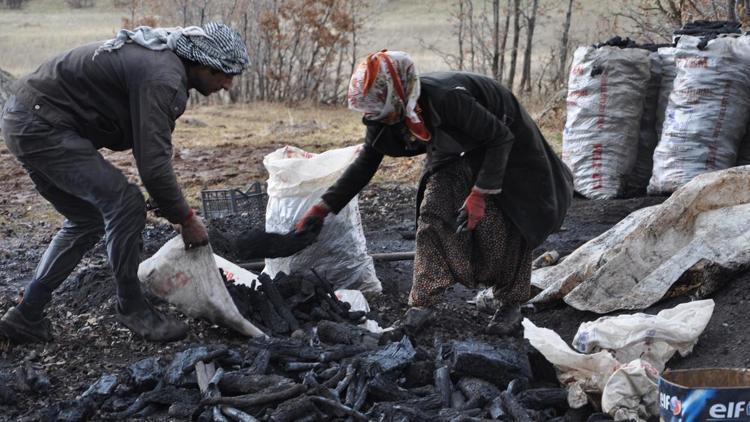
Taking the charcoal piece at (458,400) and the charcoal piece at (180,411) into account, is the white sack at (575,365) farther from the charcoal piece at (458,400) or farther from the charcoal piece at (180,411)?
the charcoal piece at (180,411)

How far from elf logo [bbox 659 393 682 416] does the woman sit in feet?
5.03

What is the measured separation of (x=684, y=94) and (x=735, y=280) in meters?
3.41

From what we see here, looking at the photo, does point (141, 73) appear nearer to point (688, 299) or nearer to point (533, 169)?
point (533, 169)

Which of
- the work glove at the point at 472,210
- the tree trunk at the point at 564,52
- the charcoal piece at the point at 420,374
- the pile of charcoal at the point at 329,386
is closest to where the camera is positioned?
the pile of charcoal at the point at 329,386

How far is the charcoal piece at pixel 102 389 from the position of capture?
3930 millimetres

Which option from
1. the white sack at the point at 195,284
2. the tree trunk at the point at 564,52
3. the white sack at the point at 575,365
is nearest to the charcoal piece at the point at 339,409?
the white sack at the point at 575,365

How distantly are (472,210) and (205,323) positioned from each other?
1533 mm

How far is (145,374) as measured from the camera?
408cm

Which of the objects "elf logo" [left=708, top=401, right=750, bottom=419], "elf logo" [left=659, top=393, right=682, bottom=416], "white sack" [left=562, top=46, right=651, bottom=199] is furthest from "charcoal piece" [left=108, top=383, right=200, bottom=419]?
"white sack" [left=562, top=46, right=651, bottom=199]

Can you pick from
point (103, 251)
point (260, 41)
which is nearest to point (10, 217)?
point (103, 251)

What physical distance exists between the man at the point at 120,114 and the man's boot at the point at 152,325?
15cm

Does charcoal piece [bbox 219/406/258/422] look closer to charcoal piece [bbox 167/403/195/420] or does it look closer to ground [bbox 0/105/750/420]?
charcoal piece [bbox 167/403/195/420]

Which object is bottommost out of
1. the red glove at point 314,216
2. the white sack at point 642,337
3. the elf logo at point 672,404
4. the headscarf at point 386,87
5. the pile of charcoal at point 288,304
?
the pile of charcoal at point 288,304

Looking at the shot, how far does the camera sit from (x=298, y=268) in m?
5.74
